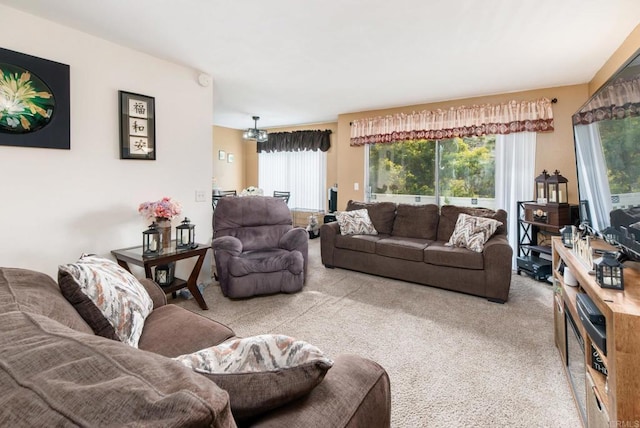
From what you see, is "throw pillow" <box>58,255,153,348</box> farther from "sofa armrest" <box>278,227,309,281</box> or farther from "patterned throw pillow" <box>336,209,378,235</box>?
"patterned throw pillow" <box>336,209,378,235</box>

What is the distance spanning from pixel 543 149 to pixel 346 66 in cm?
280

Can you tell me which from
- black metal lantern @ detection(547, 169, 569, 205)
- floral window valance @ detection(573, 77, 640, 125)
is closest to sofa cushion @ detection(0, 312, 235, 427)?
floral window valance @ detection(573, 77, 640, 125)

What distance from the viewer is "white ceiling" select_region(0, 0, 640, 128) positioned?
223 cm

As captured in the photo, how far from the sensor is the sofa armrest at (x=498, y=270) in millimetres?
3096

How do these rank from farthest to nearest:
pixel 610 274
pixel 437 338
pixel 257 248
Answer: pixel 257 248, pixel 437 338, pixel 610 274

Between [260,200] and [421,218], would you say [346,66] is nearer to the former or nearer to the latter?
[260,200]

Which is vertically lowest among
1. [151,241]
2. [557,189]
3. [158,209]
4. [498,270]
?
[498,270]

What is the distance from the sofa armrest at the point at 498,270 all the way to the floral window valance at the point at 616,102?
1.43m

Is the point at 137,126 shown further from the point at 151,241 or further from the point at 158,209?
the point at 151,241

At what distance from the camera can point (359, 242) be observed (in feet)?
13.4

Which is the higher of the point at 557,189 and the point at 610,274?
the point at 557,189

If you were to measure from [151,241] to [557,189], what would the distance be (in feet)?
14.2

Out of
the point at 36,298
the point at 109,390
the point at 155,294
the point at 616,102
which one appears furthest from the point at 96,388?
the point at 616,102

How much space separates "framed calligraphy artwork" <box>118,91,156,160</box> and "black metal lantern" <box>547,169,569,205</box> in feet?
14.2
